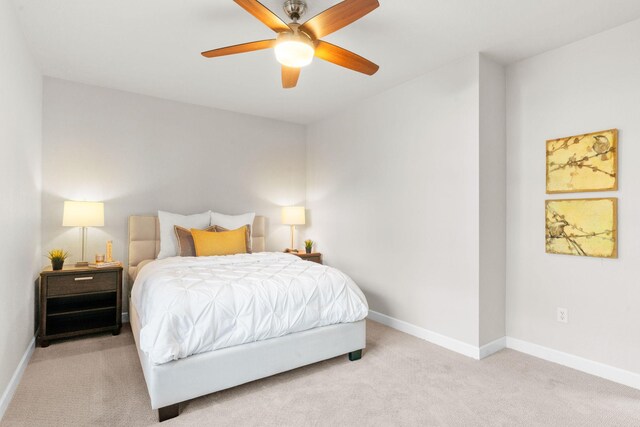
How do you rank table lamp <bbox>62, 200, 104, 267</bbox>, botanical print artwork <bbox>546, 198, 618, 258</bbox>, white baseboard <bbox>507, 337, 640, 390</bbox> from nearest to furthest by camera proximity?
white baseboard <bbox>507, 337, 640, 390</bbox>
botanical print artwork <bbox>546, 198, 618, 258</bbox>
table lamp <bbox>62, 200, 104, 267</bbox>

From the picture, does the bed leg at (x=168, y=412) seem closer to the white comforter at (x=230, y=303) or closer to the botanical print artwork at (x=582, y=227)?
the white comforter at (x=230, y=303)

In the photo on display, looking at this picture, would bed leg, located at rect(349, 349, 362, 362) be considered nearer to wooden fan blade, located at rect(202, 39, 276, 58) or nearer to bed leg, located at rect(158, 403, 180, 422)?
bed leg, located at rect(158, 403, 180, 422)

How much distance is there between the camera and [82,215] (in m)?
3.31

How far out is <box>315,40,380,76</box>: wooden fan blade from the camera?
2318mm

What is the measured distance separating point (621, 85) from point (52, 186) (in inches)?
197

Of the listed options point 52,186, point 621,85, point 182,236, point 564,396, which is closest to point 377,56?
point 621,85

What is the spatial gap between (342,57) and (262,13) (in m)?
0.66

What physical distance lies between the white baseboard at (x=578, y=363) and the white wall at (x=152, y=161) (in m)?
3.14

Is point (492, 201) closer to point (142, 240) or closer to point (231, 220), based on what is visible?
point (231, 220)

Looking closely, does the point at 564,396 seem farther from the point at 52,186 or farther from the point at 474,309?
the point at 52,186

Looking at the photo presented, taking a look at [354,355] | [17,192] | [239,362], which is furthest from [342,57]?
[17,192]

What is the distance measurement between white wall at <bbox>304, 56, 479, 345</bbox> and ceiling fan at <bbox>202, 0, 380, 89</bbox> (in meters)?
1.08

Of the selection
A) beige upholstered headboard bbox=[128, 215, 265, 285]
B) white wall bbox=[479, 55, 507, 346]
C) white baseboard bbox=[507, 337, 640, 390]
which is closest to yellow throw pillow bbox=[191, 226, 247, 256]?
beige upholstered headboard bbox=[128, 215, 265, 285]

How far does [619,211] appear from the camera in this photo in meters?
2.52
